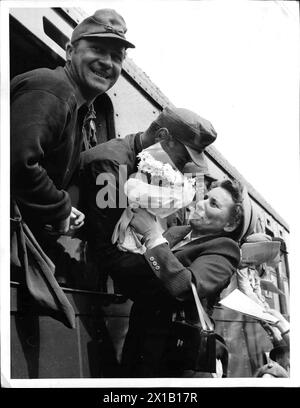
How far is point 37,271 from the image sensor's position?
277cm

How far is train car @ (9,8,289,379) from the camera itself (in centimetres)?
276

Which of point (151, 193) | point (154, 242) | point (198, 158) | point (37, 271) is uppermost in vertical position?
point (198, 158)

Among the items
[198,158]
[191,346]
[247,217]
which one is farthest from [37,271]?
[247,217]

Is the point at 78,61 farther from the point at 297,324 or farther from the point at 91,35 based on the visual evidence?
the point at 297,324

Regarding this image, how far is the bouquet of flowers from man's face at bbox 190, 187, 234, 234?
0.07 m

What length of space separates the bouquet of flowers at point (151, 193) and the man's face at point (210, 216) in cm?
7

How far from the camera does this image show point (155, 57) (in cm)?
306

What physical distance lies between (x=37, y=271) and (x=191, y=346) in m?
0.78

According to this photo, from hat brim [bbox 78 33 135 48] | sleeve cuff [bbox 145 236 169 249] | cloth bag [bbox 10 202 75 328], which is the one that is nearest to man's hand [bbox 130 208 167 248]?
sleeve cuff [bbox 145 236 169 249]

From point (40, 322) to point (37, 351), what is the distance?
0.12 m

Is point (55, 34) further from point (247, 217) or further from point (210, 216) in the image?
point (247, 217)

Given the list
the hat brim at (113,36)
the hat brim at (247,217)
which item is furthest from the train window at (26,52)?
the hat brim at (247,217)

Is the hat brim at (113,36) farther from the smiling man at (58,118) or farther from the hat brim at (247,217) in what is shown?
the hat brim at (247,217)

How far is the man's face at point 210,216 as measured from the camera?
306cm
